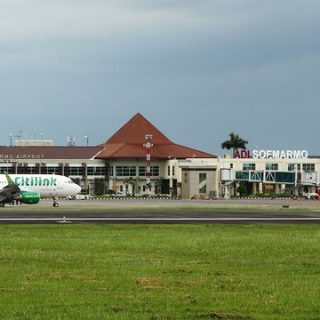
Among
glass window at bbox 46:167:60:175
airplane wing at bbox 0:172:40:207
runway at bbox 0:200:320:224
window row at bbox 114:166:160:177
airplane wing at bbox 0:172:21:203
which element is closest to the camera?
runway at bbox 0:200:320:224

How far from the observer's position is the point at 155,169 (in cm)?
18538

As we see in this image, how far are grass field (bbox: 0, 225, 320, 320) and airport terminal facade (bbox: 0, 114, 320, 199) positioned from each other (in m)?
141

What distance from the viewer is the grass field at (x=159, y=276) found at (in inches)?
656

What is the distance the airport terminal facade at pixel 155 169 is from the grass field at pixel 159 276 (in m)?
141

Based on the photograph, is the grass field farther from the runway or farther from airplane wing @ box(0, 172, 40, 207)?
airplane wing @ box(0, 172, 40, 207)

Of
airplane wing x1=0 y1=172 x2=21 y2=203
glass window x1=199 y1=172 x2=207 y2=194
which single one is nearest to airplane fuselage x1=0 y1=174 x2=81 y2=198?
airplane wing x1=0 y1=172 x2=21 y2=203

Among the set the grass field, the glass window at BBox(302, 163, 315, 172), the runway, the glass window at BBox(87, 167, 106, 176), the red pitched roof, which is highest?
the red pitched roof

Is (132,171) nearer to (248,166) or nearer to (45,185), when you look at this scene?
(248,166)

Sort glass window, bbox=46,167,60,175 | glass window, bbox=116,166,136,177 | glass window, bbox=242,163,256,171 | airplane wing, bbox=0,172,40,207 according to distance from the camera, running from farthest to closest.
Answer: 1. glass window, bbox=116,166,136,177
2. glass window, bbox=242,163,256,171
3. glass window, bbox=46,167,60,175
4. airplane wing, bbox=0,172,40,207

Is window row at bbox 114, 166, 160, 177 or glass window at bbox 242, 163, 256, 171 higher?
glass window at bbox 242, 163, 256, 171

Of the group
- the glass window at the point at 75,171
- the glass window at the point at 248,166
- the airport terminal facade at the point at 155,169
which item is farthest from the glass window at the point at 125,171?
the glass window at the point at 248,166

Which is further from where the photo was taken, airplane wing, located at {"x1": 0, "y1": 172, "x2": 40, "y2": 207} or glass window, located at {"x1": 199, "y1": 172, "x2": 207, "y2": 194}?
glass window, located at {"x1": 199, "y1": 172, "x2": 207, "y2": 194}

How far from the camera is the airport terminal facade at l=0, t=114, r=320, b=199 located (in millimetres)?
179000

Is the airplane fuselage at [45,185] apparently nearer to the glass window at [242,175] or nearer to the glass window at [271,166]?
the glass window at [242,175]
